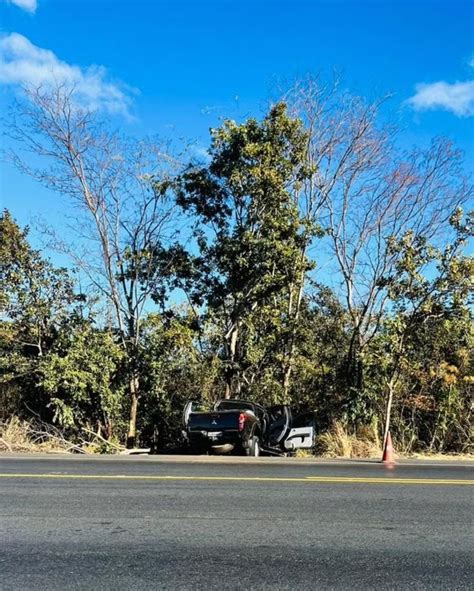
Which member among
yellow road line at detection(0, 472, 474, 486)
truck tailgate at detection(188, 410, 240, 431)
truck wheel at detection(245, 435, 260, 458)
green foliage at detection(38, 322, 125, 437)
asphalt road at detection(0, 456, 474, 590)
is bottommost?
asphalt road at detection(0, 456, 474, 590)

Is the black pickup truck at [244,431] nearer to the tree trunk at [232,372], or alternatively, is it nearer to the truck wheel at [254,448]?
the truck wheel at [254,448]

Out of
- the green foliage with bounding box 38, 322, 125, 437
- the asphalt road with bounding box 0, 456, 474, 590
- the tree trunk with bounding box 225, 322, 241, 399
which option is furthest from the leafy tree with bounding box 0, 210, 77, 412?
the asphalt road with bounding box 0, 456, 474, 590

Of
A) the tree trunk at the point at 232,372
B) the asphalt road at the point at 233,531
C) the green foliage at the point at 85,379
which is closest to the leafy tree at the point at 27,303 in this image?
the green foliage at the point at 85,379

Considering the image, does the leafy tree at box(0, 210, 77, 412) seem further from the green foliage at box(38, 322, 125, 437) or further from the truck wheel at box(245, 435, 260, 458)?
the truck wheel at box(245, 435, 260, 458)

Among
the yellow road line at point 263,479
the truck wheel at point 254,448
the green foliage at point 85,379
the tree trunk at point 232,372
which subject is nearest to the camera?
the yellow road line at point 263,479

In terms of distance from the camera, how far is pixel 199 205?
18969mm

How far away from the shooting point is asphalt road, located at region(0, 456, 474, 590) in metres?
4.87

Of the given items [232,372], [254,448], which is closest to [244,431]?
[254,448]

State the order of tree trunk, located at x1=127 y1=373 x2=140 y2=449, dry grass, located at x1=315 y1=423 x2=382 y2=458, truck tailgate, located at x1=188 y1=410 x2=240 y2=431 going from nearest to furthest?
1. truck tailgate, located at x1=188 y1=410 x2=240 y2=431
2. dry grass, located at x1=315 y1=423 x2=382 y2=458
3. tree trunk, located at x1=127 y1=373 x2=140 y2=449

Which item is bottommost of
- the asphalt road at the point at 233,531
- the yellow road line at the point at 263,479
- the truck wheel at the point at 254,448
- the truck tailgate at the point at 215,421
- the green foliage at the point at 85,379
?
the asphalt road at the point at 233,531

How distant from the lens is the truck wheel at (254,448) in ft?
47.0

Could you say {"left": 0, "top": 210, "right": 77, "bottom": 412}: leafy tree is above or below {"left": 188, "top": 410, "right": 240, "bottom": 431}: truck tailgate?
above

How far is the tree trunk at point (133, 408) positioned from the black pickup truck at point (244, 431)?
3779 mm

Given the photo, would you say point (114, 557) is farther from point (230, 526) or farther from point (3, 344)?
point (3, 344)
